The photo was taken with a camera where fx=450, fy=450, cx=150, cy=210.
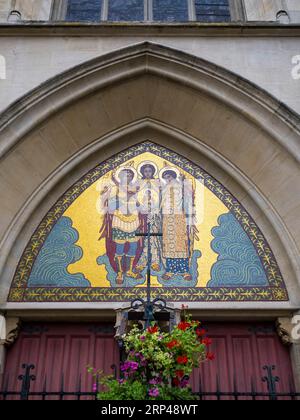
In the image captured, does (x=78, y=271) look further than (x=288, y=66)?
No

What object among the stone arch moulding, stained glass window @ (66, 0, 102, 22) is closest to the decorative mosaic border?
the stone arch moulding

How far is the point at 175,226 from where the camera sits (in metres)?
5.65

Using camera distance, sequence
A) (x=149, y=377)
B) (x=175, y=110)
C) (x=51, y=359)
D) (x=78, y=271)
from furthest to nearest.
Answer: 1. (x=175, y=110)
2. (x=78, y=271)
3. (x=51, y=359)
4. (x=149, y=377)

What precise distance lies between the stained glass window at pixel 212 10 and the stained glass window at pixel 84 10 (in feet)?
5.21

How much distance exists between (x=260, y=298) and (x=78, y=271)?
83.7 inches

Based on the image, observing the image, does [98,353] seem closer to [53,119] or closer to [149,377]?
[149,377]

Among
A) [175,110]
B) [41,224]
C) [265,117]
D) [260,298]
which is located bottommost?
[260,298]

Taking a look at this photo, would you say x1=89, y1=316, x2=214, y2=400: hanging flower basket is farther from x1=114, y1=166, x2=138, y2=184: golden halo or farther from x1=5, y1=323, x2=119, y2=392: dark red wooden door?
x1=114, y1=166, x2=138, y2=184: golden halo

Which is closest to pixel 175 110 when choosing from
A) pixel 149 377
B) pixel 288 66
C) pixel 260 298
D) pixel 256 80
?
pixel 256 80

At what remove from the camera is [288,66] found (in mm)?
5750

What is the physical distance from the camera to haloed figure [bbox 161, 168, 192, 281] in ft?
17.6

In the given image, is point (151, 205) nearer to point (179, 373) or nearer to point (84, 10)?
point (179, 373)

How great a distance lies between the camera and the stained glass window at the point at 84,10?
7020 millimetres

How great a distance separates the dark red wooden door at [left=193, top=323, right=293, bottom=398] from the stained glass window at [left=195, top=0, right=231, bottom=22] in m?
4.70
